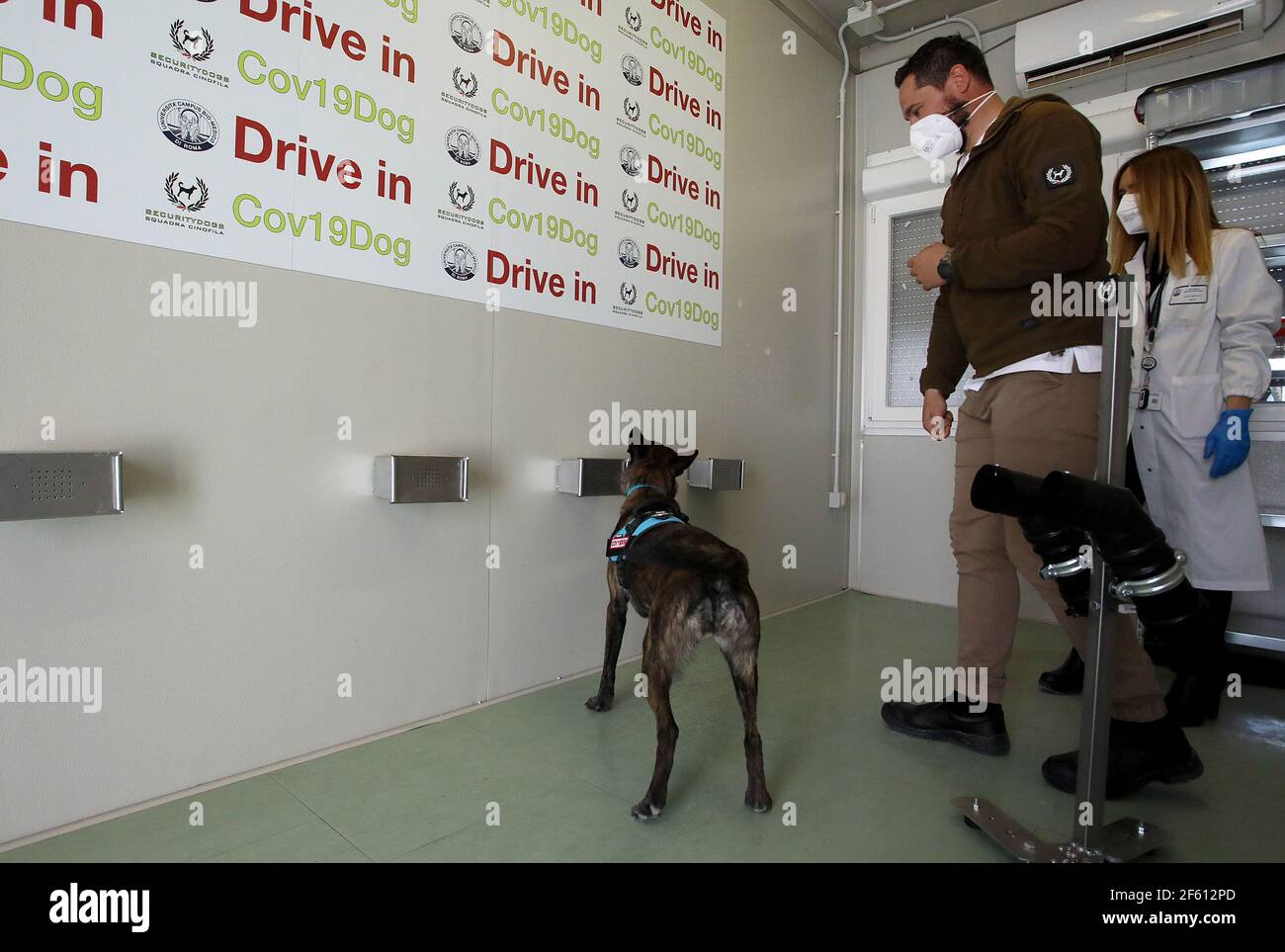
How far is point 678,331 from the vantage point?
10.1 feet

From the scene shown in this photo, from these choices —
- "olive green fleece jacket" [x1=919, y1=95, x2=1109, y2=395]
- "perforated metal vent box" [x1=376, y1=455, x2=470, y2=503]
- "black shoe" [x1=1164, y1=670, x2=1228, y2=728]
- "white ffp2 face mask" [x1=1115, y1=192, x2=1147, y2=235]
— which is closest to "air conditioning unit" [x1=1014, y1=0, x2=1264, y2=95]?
"white ffp2 face mask" [x1=1115, y1=192, x2=1147, y2=235]

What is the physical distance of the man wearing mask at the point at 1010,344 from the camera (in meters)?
1.73

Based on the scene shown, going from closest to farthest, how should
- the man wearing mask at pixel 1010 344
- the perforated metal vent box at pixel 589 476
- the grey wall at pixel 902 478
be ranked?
the man wearing mask at pixel 1010 344
the perforated metal vent box at pixel 589 476
the grey wall at pixel 902 478

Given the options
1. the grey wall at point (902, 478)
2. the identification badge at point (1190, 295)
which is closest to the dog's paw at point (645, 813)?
the identification badge at point (1190, 295)

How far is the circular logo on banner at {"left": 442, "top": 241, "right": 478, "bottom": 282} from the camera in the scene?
7.21ft

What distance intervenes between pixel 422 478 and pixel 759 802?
1241 millimetres

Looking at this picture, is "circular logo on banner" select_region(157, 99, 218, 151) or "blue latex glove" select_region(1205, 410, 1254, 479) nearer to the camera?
"circular logo on banner" select_region(157, 99, 218, 151)

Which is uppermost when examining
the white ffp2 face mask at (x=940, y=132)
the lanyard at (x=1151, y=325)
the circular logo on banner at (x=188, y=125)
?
the white ffp2 face mask at (x=940, y=132)

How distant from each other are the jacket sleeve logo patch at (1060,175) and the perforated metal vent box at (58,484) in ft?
7.44

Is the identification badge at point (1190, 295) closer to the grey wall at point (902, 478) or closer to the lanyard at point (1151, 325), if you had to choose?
the lanyard at point (1151, 325)

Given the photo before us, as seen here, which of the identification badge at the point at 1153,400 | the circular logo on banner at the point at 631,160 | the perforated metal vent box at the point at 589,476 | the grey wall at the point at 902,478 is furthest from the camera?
the grey wall at the point at 902,478

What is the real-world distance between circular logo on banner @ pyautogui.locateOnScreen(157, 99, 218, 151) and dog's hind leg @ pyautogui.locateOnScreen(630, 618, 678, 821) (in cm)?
159

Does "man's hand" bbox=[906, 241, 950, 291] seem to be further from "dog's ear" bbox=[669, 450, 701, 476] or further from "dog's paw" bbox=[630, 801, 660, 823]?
"dog's paw" bbox=[630, 801, 660, 823]

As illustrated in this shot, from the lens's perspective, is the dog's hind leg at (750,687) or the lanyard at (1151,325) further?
the lanyard at (1151,325)
